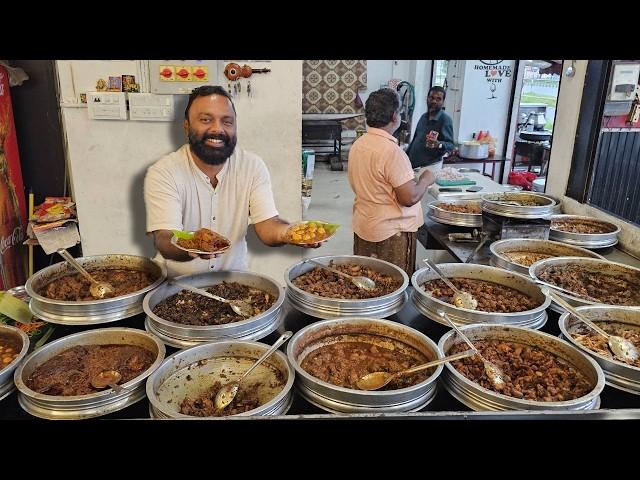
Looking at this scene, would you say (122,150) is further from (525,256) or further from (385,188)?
(525,256)

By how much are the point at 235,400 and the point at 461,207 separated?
2227 mm

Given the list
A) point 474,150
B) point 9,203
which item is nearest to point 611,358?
point 9,203

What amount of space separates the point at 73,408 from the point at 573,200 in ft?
9.77

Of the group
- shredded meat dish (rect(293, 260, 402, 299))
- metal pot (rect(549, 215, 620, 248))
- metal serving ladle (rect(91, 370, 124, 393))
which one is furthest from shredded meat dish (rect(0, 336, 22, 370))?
metal pot (rect(549, 215, 620, 248))

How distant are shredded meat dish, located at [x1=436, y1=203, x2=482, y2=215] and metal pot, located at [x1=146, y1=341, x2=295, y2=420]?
1916 mm

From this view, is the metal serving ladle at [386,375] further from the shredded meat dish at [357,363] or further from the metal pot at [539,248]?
the metal pot at [539,248]

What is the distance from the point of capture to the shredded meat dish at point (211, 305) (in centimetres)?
153

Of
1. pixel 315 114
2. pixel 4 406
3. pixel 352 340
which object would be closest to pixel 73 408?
pixel 4 406

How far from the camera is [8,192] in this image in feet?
8.18

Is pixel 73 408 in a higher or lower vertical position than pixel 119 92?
lower

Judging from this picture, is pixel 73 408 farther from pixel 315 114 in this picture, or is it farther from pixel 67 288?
pixel 315 114

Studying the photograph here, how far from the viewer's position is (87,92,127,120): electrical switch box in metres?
2.46

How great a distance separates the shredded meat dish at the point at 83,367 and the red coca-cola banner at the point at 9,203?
1528 millimetres
